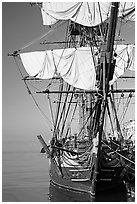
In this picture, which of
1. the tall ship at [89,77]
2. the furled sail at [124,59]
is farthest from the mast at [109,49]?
the furled sail at [124,59]

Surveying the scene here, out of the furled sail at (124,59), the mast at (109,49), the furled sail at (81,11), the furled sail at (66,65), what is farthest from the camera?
the furled sail at (124,59)

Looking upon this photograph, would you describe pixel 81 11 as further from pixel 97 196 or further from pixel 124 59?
pixel 97 196

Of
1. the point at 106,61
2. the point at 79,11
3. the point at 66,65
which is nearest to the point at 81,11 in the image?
the point at 79,11

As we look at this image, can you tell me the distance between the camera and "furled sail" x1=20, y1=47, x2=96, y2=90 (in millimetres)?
16766

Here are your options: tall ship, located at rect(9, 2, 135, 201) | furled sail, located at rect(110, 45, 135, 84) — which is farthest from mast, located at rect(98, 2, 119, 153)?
furled sail, located at rect(110, 45, 135, 84)

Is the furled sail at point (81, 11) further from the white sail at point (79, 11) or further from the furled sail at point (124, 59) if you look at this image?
the furled sail at point (124, 59)

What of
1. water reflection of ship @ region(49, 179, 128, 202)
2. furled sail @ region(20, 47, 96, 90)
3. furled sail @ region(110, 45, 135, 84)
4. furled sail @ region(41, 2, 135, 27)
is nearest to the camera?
water reflection of ship @ region(49, 179, 128, 202)

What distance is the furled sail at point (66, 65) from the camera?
660 inches

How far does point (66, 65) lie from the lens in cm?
1748

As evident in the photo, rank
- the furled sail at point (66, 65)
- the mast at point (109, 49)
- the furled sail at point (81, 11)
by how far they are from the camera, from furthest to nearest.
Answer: the furled sail at point (66, 65) < the furled sail at point (81, 11) < the mast at point (109, 49)

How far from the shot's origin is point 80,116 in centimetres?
2611

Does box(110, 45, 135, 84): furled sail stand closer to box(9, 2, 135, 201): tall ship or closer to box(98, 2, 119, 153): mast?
box(9, 2, 135, 201): tall ship

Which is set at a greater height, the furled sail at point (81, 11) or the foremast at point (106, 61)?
the furled sail at point (81, 11)

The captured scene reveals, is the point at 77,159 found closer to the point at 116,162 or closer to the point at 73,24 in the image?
the point at 116,162
